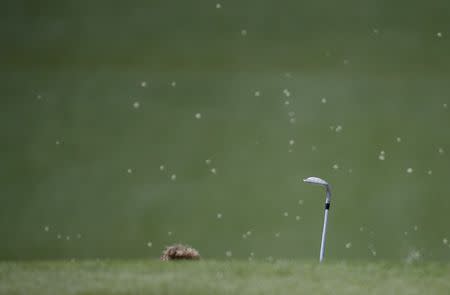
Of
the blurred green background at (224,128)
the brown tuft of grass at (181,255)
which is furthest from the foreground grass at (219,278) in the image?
the blurred green background at (224,128)

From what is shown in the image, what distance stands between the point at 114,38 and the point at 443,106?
1652 millimetres

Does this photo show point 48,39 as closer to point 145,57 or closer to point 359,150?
point 145,57

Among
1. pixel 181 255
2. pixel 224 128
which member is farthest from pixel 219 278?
pixel 224 128

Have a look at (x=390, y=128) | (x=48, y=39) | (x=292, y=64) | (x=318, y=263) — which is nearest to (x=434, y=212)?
(x=390, y=128)

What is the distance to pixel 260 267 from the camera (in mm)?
2693

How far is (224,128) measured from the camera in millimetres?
3822

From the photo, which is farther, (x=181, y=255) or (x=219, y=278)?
(x=181, y=255)

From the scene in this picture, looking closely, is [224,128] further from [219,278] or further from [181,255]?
[219,278]

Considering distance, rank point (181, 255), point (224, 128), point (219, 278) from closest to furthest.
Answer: point (219, 278) → point (181, 255) → point (224, 128)

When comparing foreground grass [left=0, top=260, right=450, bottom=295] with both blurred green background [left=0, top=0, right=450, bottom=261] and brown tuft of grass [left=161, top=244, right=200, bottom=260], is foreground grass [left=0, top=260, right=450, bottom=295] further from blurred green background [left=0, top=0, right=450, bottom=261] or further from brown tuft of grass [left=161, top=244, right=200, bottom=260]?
blurred green background [left=0, top=0, right=450, bottom=261]

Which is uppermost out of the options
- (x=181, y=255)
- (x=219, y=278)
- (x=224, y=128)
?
(x=224, y=128)

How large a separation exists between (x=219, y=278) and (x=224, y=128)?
4.56 feet

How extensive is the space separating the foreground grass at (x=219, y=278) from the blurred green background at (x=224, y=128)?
0.99 meters

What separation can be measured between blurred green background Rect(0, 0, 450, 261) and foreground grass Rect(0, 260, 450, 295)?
0.99m
